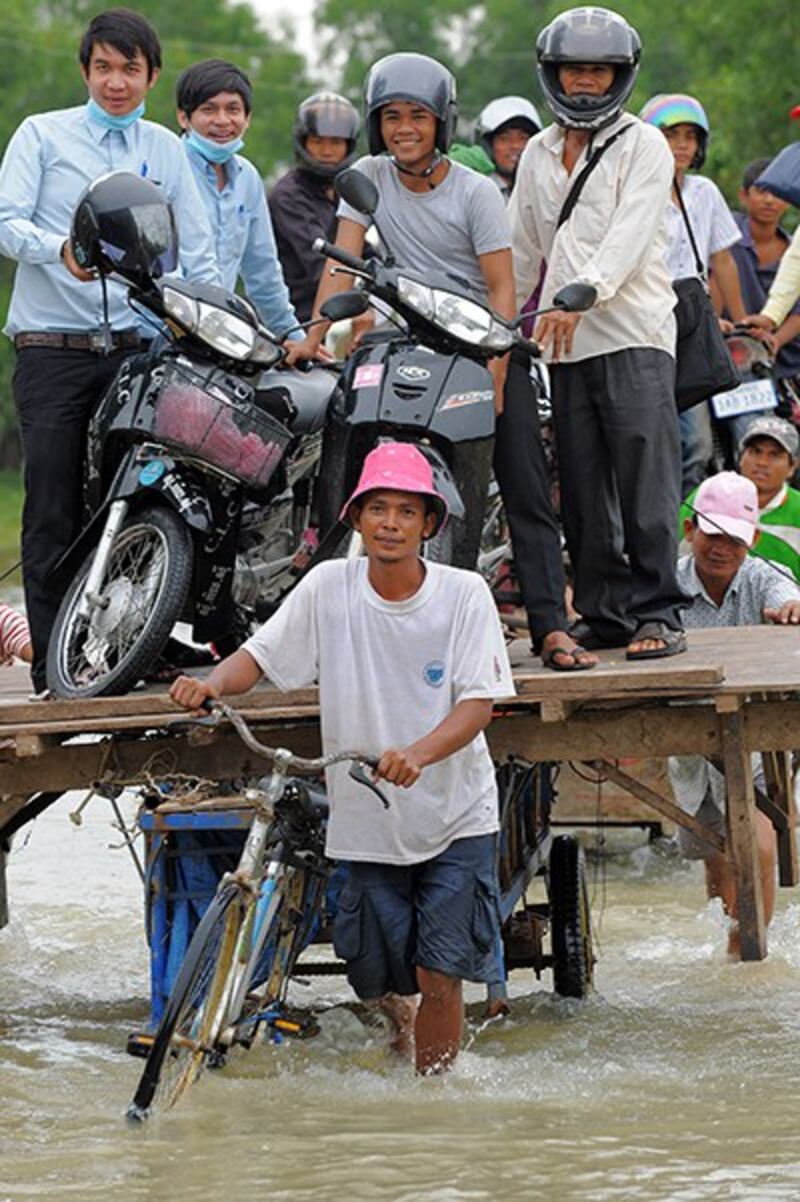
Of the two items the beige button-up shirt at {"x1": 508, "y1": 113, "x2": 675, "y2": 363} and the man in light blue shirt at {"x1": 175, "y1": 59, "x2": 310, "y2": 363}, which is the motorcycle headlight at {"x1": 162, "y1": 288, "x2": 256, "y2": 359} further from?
the man in light blue shirt at {"x1": 175, "y1": 59, "x2": 310, "y2": 363}

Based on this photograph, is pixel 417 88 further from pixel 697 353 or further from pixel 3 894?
pixel 3 894

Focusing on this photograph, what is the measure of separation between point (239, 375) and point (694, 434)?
3.75 metres

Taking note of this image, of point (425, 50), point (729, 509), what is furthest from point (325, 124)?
point (425, 50)

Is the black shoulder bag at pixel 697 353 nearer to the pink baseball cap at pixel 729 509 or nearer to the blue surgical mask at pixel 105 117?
the pink baseball cap at pixel 729 509

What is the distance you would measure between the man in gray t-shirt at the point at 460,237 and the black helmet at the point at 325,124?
2.57m

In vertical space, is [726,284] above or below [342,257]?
above

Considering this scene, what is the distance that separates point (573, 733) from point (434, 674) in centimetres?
80

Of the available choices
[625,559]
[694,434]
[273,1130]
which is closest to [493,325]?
[625,559]

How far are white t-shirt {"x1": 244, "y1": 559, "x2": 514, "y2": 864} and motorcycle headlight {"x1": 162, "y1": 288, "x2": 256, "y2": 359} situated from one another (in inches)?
44.3

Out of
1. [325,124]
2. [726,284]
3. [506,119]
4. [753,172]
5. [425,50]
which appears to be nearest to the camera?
[325,124]

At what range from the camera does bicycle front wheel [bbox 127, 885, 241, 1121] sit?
630cm

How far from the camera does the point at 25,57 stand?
202ft

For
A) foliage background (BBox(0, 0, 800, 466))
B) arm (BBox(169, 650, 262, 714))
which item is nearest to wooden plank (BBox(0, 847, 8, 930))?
arm (BBox(169, 650, 262, 714))

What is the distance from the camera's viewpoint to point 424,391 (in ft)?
25.5
